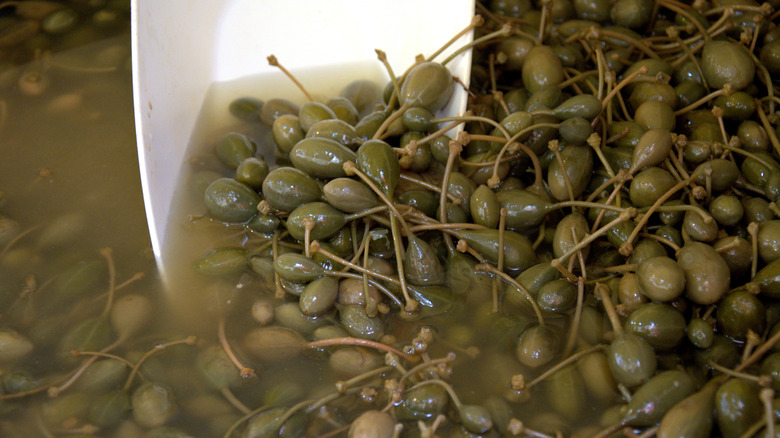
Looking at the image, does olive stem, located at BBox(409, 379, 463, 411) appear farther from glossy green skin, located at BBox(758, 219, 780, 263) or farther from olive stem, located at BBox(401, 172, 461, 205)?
glossy green skin, located at BBox(758, 219, 780, 263)

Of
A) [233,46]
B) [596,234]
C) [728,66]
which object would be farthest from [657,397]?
[233,46]

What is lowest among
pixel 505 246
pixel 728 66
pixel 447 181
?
pixel 505 246

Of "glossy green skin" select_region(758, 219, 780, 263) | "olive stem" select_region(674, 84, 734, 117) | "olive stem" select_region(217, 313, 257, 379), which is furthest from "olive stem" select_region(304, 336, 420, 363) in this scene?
"olive stem" select_region(674, 84, 734, 117)

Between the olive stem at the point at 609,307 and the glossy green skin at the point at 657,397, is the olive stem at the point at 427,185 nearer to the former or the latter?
the olive stem at the point at 609,307

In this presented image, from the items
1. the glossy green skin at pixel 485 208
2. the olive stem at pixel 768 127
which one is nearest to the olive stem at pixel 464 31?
the glossy green skin at pixel 485 208

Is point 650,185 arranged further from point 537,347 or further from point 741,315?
point 537,347
